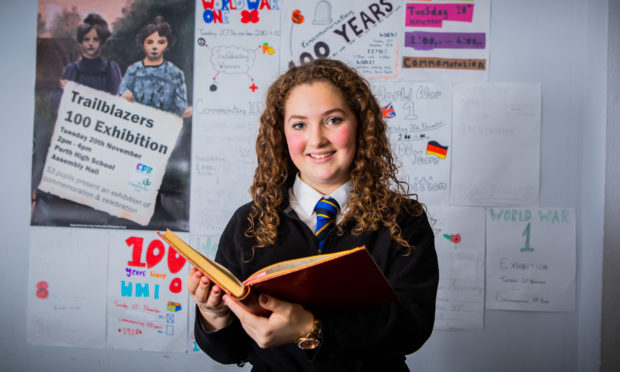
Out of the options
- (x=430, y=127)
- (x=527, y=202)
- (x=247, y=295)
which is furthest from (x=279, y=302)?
(x=527, y=202)

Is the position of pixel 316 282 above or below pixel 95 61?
below

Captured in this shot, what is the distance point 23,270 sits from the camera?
198 cm

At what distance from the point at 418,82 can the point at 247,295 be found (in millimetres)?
1481

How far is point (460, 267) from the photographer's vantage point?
6.05 feet

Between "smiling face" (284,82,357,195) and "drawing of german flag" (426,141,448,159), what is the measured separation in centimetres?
87

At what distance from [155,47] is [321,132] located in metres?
1.29

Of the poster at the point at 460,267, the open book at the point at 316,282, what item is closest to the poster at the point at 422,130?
the poster at the point at 460,267

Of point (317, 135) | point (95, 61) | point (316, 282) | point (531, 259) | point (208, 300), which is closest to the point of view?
point (316, 282)

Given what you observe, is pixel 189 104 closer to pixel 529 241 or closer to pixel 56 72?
pixel 56 72

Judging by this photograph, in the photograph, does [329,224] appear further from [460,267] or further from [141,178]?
[141,178]

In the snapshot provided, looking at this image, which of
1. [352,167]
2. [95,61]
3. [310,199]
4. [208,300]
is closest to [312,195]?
[310,199]

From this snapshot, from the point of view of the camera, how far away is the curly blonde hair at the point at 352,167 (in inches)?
41.1

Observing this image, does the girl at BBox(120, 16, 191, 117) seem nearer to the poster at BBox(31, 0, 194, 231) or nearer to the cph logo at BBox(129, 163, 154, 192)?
the poster at BBox(31, 0, 194, 231)

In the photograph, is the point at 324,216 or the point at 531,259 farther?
the point at 531,259
